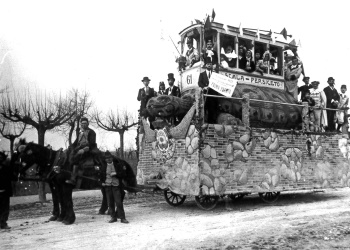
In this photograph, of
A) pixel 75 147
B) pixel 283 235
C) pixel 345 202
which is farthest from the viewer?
pixel 345 202

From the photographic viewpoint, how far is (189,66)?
1198 centimetres

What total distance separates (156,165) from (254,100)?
11.2 ft

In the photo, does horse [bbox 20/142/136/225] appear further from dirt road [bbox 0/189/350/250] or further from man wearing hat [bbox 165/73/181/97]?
man wearing hat [bbox 165/73/181/97]

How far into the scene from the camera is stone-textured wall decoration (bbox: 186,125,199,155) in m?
9.74

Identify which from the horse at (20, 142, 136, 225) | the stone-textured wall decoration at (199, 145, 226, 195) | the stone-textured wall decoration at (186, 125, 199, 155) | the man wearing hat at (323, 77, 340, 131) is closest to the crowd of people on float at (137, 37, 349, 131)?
the man wearing hat at (323, 77, 340, 131)

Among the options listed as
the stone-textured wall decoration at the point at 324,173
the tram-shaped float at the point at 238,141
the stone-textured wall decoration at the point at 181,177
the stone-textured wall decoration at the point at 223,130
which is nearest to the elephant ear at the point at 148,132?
the tram-shaped float at the point at 238,141

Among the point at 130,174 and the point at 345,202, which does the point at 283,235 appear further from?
the point at 345,202

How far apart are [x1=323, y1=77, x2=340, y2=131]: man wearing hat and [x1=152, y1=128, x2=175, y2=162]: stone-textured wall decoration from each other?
20.4ft

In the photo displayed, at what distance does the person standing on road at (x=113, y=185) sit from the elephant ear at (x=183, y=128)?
1.98m

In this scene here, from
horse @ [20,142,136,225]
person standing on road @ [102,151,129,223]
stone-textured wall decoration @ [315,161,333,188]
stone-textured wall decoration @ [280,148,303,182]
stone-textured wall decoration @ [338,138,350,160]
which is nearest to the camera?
horse @ [20,142,136,225]

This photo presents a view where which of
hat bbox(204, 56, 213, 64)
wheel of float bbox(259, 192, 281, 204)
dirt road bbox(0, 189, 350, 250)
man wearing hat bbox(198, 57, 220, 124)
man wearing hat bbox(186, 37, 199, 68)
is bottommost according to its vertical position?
dirt road bbox(0, 189, 350, 250)

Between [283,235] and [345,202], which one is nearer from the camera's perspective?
[283,235]

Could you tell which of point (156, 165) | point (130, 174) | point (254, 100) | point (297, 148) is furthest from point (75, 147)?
point (297, 148)

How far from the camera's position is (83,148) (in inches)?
360
